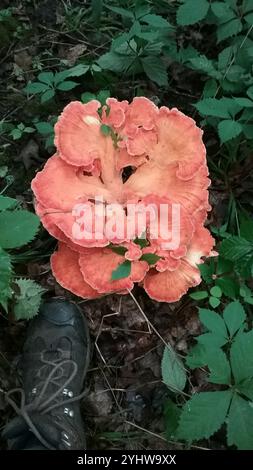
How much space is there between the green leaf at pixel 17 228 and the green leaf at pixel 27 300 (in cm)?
85

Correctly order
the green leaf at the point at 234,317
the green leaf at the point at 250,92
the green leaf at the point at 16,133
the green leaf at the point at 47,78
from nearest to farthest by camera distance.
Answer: the green leaf at the point at 234,317
the green leaf at the point at 250,92
the green leaf at the point at 47,78
the green leaf at the point at 16,133

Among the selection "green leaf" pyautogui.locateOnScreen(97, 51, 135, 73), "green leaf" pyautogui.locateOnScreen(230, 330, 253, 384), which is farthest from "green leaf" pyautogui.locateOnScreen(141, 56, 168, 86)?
"green leaf" pyautogui.locateOnScreen(230, 330, 253, 384)

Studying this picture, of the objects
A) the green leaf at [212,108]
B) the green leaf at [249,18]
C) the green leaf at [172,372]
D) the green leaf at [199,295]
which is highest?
the green leaf at [249,18]

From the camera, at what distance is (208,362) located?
2.29 m

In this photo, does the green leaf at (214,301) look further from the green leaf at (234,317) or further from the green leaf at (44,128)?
the green leaf at (44,128)

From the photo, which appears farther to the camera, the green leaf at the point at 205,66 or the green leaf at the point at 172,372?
the green leaf at the point at 205,66

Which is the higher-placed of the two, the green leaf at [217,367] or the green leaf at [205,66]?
the green leaf at [205,66]

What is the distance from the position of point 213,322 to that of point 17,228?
109 cm

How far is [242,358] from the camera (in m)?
2.29

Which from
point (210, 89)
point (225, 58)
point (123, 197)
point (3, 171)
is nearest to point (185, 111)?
point (210, 89)

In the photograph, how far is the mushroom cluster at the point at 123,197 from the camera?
114 inches

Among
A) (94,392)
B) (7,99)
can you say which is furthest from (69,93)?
(94,392)

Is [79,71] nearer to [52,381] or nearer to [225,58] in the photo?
[225,58]

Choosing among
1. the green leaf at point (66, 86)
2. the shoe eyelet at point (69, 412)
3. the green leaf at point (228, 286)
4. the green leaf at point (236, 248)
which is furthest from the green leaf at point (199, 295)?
the green leaf at point (66, 86)
